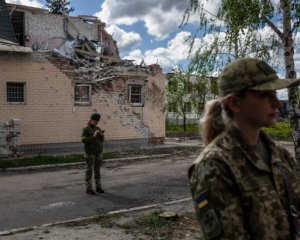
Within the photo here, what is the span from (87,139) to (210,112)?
24.3 ft

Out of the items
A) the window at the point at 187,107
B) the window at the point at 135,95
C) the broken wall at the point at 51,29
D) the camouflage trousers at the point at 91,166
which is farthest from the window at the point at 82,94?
the window at the point at 187,107

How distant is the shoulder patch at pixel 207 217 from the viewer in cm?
184

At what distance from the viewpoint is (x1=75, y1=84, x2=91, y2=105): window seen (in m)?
19.1

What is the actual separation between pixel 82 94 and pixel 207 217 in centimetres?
1785

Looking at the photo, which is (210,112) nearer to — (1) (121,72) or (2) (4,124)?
(2) (4,124)

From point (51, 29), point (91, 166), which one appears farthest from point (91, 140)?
point (51, 29)

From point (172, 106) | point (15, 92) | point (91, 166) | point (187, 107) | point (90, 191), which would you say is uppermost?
point (15, 92)

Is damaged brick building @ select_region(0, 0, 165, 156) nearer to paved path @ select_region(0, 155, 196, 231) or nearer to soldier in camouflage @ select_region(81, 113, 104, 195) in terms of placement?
paved path @ select_region(0, 155, 196, 231)

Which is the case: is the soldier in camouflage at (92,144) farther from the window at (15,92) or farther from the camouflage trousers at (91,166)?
the window at (15,92)

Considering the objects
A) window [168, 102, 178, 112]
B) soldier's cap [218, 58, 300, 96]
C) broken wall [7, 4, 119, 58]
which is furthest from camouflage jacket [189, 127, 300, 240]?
window [168, 102, 178, 112]

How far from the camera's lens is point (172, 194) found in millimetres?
9875

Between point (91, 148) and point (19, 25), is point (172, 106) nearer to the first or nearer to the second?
point (19, 25)

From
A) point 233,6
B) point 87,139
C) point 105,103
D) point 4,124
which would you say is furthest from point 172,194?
point 105,103

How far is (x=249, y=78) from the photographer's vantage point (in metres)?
2.02
